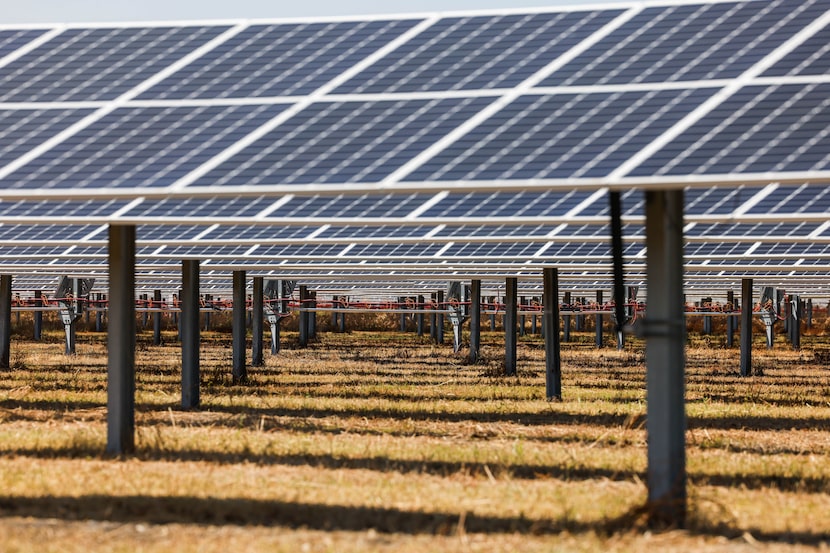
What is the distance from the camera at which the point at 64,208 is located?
15.8 m

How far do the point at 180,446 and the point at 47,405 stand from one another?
6.31m

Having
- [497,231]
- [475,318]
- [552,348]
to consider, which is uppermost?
[497,231]

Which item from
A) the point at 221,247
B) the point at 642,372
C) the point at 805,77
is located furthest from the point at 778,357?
the point at 805,77

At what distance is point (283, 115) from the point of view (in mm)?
11938

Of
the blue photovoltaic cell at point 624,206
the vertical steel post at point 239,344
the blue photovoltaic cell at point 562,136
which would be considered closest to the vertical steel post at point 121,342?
the blue photovoltaic cell at point 562,136

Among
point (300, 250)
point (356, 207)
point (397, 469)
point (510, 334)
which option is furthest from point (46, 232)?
point (397, 469)

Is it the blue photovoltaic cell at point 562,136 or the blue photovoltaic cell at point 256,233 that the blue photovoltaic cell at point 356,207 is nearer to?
the blue photovoltaic cell at point 562,136

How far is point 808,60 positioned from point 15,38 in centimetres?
936

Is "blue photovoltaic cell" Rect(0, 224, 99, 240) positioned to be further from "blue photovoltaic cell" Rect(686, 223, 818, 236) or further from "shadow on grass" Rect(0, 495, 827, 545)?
"shadow on grass" Rect(0, 495, 827, 545)

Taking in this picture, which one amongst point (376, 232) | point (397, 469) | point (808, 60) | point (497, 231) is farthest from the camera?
point (376, 232)

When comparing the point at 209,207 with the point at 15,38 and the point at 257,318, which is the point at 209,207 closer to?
the point at 15,38

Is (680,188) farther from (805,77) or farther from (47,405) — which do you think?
(47,405)

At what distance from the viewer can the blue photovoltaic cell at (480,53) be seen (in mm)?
11914

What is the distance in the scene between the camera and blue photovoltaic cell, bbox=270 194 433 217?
50.2 feet
